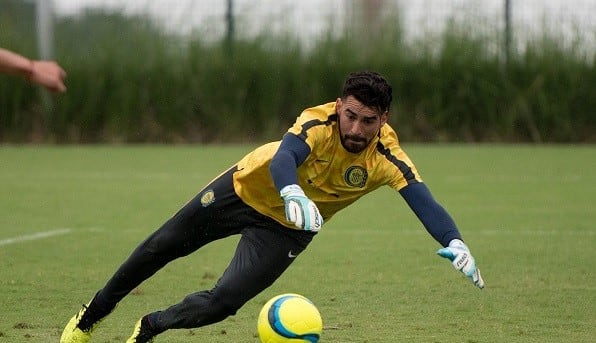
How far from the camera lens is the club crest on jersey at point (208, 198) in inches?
283

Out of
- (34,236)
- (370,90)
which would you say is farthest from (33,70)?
(34,236)

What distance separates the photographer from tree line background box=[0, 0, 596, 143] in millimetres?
23766

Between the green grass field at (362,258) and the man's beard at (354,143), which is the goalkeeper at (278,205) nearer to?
the man's beard at (354,143)

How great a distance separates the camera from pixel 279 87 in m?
24.2

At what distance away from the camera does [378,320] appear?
807 centimetres

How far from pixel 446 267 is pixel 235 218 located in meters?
3.61

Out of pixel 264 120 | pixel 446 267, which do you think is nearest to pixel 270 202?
pixel 446 267

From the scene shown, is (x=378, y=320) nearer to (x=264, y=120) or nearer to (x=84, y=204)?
(x=84, y=204)

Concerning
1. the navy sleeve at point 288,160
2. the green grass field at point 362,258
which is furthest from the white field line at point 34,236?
the navy sleeve at point 288,160

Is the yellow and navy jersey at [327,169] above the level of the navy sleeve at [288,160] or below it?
below

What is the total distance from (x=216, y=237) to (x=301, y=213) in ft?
4.11

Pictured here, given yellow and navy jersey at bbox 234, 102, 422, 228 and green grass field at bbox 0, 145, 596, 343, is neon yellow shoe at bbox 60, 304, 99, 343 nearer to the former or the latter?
green grass field at bbox 0, 145, 596, 343

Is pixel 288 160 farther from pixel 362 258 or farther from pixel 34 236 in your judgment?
pixel 34 236

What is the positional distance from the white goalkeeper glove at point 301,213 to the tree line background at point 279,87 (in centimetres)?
1770
